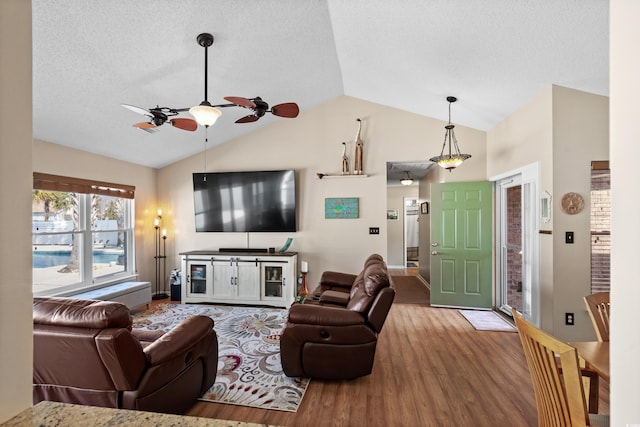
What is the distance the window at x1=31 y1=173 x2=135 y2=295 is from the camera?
3.75 metres

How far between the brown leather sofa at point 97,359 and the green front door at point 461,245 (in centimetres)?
403

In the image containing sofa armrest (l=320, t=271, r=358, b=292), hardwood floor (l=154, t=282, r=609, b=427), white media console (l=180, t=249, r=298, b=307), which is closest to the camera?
hardwood floor (l=154, t=282, r=609, b=427)

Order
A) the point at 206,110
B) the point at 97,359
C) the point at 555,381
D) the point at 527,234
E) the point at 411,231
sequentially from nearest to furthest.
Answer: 1. the point at 555,381
2. the point at 97,359
3. the point at 206,110
4. the point at 527,234
5. the point at 411,231

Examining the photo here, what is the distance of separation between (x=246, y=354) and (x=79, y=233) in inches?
124

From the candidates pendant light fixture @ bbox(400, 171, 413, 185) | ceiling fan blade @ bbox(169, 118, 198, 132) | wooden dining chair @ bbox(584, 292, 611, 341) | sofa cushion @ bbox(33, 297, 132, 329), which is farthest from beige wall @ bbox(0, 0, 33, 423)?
pendant light fixture @ bbox(400, 171, 413, 185)

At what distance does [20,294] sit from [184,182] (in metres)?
5.20

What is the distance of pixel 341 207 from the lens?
5.02m

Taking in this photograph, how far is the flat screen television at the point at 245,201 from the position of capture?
16.5 ft

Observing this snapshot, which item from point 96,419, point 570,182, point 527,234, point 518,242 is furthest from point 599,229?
point 96,419

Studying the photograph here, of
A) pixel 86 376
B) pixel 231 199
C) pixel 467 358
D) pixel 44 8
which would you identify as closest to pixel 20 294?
pixel 86 376

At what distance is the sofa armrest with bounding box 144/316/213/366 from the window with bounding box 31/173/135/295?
278 centimetres

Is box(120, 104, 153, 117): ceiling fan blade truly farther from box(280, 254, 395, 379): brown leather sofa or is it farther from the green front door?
the green front door

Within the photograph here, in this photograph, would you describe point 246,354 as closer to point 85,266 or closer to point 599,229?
point 85,266

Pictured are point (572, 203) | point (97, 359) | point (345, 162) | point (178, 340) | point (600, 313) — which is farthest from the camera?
point (345, 162)
